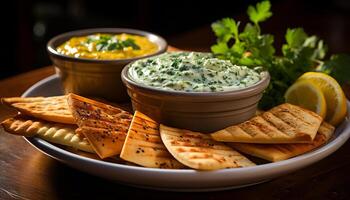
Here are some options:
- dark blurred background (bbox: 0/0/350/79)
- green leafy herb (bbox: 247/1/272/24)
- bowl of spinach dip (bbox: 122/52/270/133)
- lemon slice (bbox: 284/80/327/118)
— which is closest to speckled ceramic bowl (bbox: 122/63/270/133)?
bowl of spinach dip (bbox: 122/52/270/133)

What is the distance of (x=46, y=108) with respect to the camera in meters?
1.83

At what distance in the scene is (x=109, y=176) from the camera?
1.48m

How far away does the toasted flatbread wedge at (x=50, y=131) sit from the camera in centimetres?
163

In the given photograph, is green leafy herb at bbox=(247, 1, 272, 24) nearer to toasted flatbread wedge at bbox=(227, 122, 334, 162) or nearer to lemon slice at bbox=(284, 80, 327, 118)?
lemon slice at bbox=(284, 80, 327, 118)

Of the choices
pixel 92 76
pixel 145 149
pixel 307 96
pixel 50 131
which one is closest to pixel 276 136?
pixel 145 149

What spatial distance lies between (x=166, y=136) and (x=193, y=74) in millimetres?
296

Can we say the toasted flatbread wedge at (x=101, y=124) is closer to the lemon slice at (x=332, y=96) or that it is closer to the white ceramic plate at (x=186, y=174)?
the white ceramic plate at (x=186, y=174)

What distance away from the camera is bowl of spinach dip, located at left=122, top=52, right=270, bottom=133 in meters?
1.73

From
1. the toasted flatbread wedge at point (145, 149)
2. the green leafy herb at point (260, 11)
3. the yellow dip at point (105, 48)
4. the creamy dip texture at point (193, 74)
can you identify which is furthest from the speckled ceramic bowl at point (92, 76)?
the toasted flatbread wedge at point (145, 149)

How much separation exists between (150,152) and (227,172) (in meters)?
0.22

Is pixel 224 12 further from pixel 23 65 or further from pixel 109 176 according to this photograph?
pixel 109 176

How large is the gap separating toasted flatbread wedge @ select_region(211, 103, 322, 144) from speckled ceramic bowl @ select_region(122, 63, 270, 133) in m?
0.09

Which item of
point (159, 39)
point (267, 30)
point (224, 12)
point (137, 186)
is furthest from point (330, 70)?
point (224, 12)

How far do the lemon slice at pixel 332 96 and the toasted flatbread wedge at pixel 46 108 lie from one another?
2.79 feet
